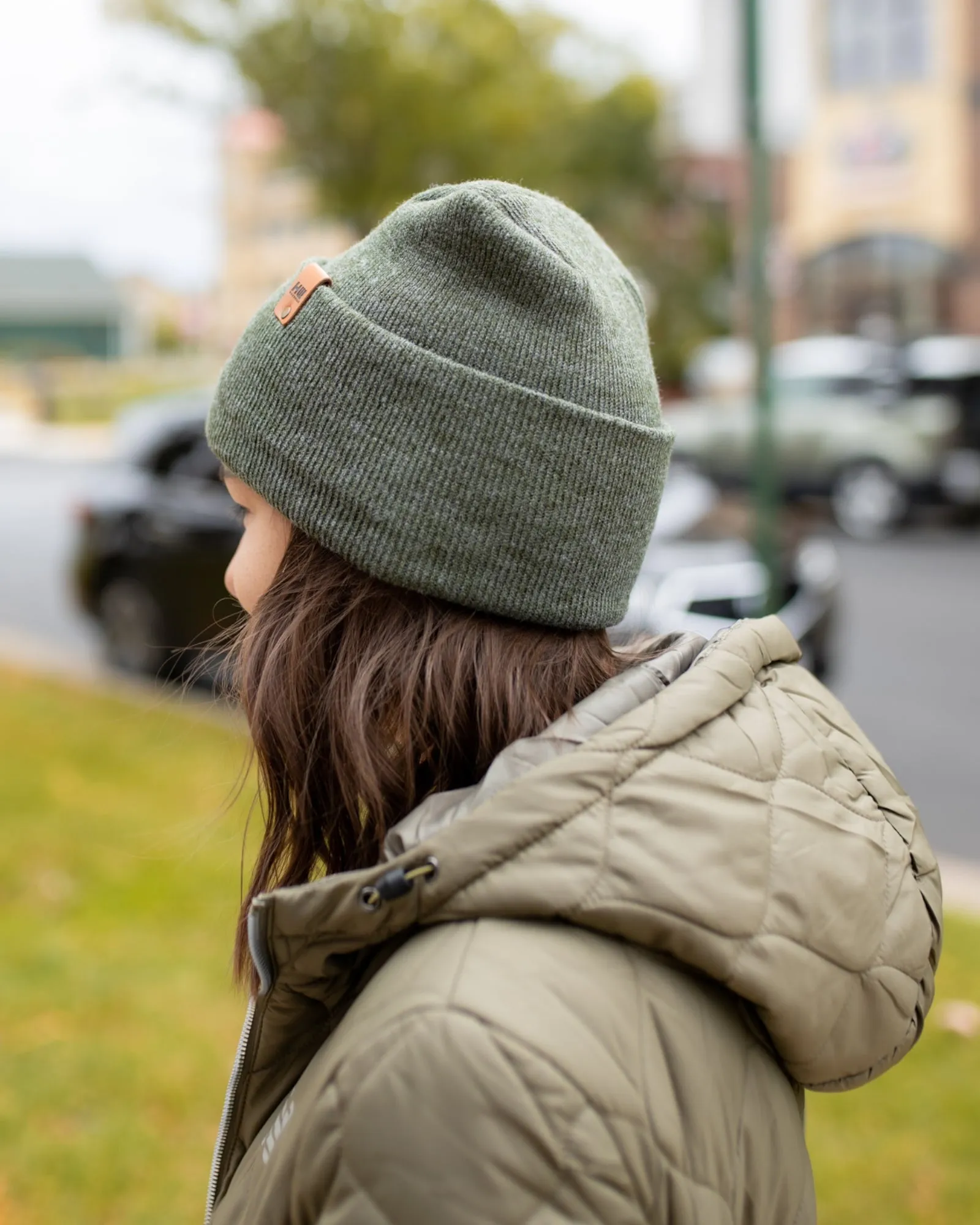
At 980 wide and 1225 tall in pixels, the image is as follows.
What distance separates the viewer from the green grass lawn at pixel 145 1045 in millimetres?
2713

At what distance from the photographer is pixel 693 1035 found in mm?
1034

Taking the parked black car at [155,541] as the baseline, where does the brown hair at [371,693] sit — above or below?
above

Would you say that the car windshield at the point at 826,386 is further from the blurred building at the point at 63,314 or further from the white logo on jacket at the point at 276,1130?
the blurred building at the point at 63,314

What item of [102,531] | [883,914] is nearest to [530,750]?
[883,914]

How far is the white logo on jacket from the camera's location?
1.07m

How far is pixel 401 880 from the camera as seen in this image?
3.40ft

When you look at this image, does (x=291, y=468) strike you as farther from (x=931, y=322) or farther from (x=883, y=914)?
(x=931, y=322)

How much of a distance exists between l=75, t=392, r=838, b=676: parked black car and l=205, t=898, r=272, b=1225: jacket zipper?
481 cm

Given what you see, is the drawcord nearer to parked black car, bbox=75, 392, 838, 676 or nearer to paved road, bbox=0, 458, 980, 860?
paved road, bbox=0, 458, 980, 860

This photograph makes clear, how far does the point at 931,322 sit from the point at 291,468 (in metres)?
27.1

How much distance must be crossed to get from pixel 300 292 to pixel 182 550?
19.7 feet

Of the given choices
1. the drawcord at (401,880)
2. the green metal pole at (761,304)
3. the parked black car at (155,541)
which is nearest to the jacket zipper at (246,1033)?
the drawcord at (401,880)

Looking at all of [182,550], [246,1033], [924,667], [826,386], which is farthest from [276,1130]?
[826,386]

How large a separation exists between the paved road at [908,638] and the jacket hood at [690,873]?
13.3 ft
